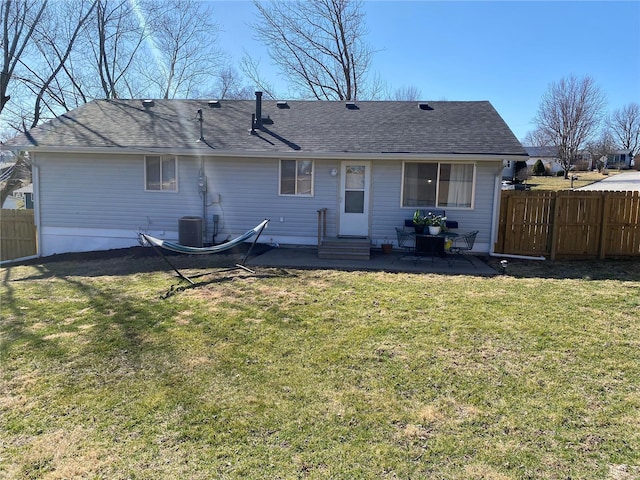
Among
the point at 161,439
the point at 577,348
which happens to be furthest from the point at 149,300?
the point at 577,348

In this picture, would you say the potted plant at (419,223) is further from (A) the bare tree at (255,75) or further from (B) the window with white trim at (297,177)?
(A) the bare tree at (255,75)

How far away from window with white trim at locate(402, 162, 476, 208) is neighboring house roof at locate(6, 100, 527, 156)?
0.49 meters

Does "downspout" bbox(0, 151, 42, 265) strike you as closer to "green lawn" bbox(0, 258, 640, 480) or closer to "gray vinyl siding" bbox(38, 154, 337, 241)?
"gray vinyl siding" bbox(38, 154, 337, 241)

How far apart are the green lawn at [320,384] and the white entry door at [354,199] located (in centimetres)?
414

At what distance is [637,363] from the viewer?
3.74 m

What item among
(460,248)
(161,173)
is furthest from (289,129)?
(460,248)

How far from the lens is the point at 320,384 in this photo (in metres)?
3.38

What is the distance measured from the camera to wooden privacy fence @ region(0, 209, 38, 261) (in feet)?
38.2

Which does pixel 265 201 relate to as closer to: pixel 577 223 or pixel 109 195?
pixel 109 195

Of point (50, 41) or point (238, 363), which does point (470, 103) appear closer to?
point (238, 363)

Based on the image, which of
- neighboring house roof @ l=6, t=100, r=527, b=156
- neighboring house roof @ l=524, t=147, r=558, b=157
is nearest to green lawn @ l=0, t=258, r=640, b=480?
neighboring house roof @ l=6, t=100, r=527, b=156

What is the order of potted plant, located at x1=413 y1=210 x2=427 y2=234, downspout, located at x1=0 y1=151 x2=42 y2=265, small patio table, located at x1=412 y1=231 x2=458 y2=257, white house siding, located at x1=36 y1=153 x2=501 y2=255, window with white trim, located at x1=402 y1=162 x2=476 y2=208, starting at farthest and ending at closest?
downspout, located at x1=0 y1=151 x2=42 y2=265
white house siding, located at x1=36 y1=153 x2=501 y2=255
window with white trim, located at x1=402 y1=162 x2=476 y2=208
potted plant, located at x1=413 y1=210 x2=427 y2=234
small patio table, located at x1=412 y1=231 x2=458 y2=257

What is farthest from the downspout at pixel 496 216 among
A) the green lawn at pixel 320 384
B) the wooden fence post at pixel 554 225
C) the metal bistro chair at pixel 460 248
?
the green lawn at pixel 320 384

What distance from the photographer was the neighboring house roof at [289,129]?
9.73 meters
